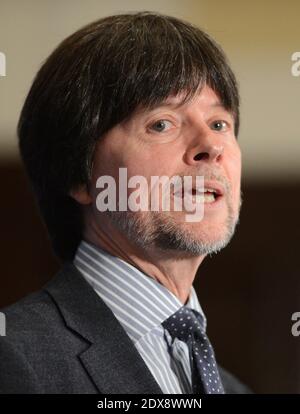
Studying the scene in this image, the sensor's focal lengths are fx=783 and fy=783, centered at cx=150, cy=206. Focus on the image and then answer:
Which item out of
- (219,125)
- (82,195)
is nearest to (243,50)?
(219,125)

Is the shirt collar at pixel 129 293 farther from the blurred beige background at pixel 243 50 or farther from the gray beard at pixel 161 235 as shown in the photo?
the blurred beige background at pixel 243 50

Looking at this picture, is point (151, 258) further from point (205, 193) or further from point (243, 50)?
point (243, 50)

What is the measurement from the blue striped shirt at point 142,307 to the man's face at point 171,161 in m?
0.04

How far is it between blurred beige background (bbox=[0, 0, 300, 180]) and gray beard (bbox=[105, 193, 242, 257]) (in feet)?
0.66

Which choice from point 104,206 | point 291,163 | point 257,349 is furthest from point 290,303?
point 104,206

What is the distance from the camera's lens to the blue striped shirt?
908 millimetres

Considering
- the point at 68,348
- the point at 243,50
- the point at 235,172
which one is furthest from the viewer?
the point at 243,50

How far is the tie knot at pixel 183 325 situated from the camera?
0.93 metres

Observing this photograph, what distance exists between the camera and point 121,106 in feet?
2.96

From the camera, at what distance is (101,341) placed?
866 mm

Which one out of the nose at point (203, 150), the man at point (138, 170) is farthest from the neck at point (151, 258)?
the nose at point (203, 150)

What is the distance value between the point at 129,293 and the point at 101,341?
78 millimetres

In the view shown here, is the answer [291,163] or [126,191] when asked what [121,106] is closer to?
[126,191]

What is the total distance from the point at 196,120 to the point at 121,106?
0.29 ft
